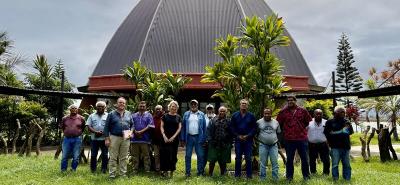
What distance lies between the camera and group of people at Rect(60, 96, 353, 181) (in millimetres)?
9227

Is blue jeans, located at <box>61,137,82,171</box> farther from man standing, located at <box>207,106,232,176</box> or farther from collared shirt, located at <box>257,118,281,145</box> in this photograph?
collared shirt, located at <box>257,118,281,145</box>

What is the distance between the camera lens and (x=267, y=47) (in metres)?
11.3

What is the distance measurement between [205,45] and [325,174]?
16582 millimetres

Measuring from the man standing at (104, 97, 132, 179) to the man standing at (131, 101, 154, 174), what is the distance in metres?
0.39

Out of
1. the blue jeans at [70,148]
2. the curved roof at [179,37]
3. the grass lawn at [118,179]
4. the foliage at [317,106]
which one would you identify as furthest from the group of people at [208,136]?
the curved roof at [179,37]

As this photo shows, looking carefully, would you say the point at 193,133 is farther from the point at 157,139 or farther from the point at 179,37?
the point at 179,37

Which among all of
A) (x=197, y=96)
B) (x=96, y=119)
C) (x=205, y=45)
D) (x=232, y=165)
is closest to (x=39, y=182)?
(x=96, y=119)

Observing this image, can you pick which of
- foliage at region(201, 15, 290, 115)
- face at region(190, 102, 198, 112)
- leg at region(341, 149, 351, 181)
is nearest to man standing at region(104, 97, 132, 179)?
face at region(190, 102, 198, 112)

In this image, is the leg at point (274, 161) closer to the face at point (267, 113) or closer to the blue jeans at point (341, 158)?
the face at point (267, 113)

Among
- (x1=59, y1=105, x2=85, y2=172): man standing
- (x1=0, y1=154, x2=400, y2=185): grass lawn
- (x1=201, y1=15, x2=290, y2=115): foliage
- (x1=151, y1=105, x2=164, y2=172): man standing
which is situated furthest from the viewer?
(x1=201, y1=15, x2=290, y2=115): foliage

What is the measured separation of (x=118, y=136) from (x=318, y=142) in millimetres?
5148

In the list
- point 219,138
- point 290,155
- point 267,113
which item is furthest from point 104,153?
point 290,155

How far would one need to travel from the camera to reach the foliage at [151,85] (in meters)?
12.0

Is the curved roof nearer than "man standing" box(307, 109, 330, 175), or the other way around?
"man standing" box(307, 109, 330, 175)
